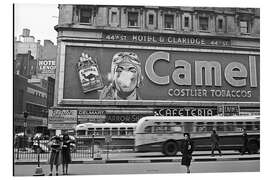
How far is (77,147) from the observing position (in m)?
12.5

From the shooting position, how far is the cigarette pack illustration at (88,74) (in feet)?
43.7

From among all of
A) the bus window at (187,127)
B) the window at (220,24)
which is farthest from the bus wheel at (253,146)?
the window at (220,24)

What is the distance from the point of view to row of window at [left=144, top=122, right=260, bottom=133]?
13.1 meters

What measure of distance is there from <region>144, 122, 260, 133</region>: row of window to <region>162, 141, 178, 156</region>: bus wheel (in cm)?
46

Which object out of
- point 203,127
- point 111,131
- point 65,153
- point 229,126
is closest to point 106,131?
point 111,131

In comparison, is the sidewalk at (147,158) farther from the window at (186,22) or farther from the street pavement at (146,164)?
the window at (186,22)

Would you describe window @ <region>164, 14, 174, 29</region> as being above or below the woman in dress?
above

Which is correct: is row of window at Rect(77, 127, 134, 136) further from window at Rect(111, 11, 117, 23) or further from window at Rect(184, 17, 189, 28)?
window at Rect(184, 17, 189, 28)

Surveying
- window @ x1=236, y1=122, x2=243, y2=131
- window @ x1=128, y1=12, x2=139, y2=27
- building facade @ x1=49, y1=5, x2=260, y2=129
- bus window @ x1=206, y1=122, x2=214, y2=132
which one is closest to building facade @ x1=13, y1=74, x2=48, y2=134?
building facade @ x1=49, y1=5, x2=260, y2=129

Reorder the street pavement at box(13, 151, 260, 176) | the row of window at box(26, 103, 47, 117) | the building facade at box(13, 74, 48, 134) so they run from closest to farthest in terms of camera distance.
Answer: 1. the street pavement at box(13, 151, 260, 176)
2. the building facade at box(13, 74, 48, 134)
3. the row of window at box(26, 103, 47, 117)

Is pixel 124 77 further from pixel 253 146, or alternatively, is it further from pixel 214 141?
pixel 253 146

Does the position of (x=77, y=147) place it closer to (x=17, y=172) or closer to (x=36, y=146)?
(x=36, y=146)

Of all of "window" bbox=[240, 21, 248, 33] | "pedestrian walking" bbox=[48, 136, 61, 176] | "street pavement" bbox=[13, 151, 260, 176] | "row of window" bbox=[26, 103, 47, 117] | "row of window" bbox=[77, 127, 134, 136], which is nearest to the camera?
"pedestrian walking" bbox=[48, 136, 61, 176]

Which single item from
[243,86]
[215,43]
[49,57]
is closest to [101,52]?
[49,57]
